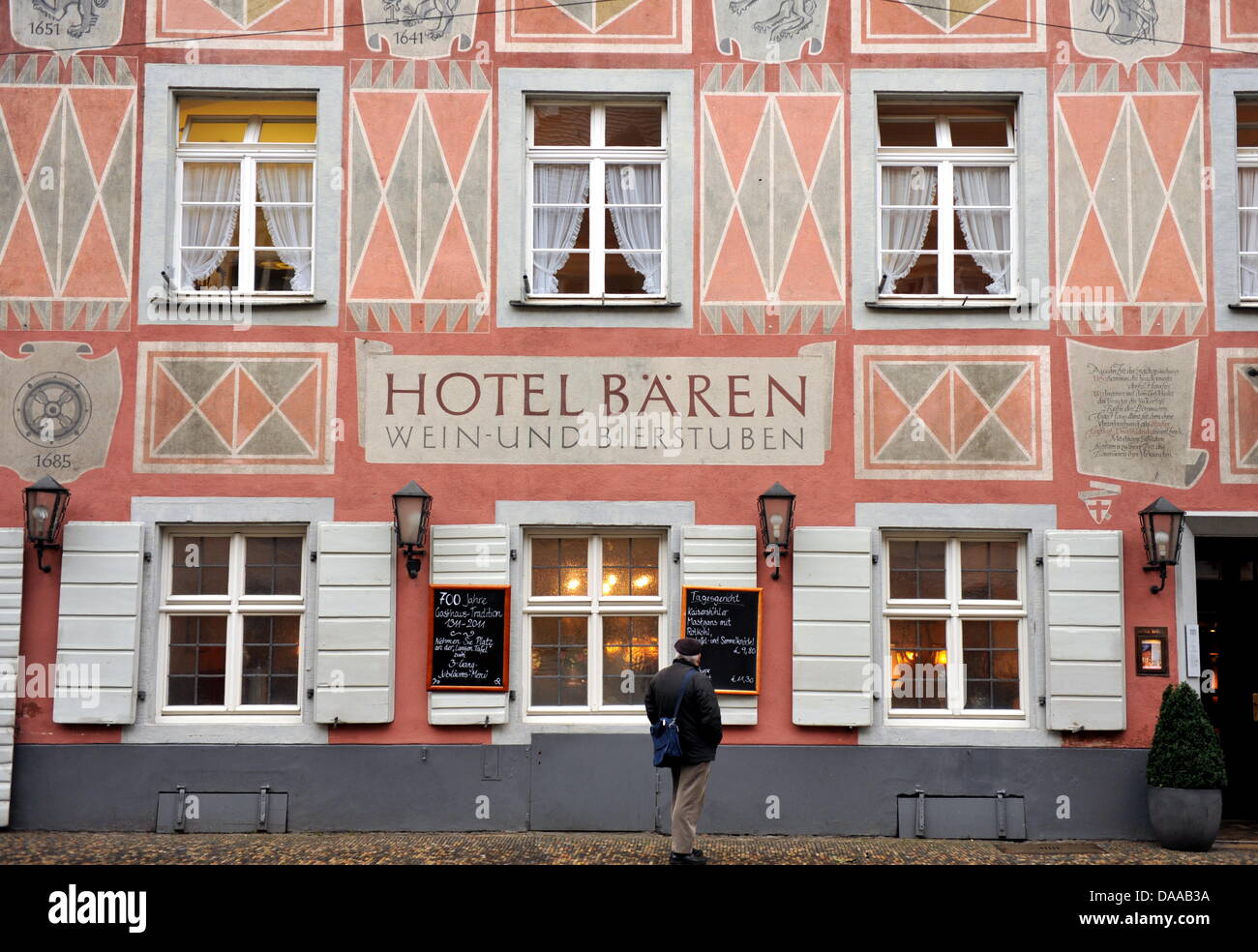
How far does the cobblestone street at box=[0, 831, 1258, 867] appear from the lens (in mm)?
9758

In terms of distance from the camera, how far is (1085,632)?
1076 cm

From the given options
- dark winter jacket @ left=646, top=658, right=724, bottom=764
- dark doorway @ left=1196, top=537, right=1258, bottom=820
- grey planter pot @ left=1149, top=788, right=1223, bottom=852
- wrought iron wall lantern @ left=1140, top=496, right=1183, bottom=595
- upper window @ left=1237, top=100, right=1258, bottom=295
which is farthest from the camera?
dark doorway @ left=1196, top=537, right=1258, bottom=820

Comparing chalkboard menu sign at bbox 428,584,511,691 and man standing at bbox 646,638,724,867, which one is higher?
chalkboard menu sign at bbox 428,584,511,691

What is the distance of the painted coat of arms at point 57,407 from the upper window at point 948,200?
22.3 feet

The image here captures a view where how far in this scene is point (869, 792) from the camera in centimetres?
1073

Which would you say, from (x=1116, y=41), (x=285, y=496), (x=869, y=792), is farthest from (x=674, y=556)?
(x=1116, y=41)

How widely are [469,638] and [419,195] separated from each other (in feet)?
12.5

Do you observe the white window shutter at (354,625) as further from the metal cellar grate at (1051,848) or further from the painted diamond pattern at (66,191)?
the metal cellar grate at (1051,848)

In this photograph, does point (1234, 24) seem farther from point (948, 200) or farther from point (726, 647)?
point (726, 647)

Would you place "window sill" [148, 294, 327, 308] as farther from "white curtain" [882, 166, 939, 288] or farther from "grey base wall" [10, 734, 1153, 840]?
"white curtain" [882, 166, 939, 288]

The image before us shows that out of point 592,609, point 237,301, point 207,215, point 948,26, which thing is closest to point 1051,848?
point 592,609

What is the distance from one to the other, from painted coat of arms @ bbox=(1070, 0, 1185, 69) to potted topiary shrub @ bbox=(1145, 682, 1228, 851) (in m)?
5.38

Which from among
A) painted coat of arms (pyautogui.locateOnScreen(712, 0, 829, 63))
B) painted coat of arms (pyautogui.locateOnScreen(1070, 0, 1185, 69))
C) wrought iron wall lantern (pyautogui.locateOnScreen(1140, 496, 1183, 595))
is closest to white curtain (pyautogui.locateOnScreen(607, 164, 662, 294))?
painted coat of arms (pyautogui.locateOnScreen(712, 0, 829, 63))

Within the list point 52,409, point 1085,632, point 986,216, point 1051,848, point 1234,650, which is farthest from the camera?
point 1234,650
